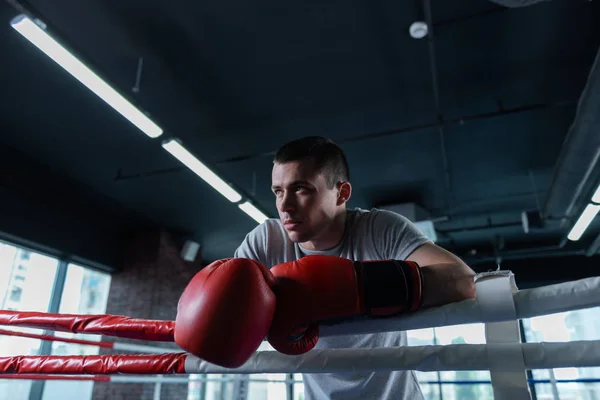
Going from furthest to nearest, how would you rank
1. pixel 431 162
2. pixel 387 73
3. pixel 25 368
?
1. pixel 431 162
2. pixel 387 73
3. pixel 25 368

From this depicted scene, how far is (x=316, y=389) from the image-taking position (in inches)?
51.7

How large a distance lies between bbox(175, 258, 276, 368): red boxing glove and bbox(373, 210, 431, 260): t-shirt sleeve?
1.75 feet

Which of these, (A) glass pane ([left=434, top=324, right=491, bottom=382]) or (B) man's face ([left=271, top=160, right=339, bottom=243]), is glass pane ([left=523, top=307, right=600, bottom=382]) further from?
(B) man's face ([left=271, top=160, right=339, bottom=243])

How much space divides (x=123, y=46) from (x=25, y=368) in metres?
2.82

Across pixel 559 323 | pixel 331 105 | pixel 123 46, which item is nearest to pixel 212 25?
pixel 123 46

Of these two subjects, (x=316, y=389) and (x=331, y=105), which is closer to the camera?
(x=316, y=389)

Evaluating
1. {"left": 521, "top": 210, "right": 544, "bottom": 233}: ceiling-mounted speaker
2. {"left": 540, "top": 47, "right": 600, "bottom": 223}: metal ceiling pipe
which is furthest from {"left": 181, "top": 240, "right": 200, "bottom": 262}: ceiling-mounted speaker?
{"left": 540, "top": 47, "right": 600, "bottom": 223}: metal ceiling pipe

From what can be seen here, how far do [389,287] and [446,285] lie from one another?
122mm

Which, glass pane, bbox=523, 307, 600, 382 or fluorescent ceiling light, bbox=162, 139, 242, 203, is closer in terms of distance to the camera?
fluorescent ceiling light, bbox=162, 139, 242, 203

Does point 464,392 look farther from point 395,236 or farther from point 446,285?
point 446,285

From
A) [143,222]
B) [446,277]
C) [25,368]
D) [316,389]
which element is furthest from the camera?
[143,222]

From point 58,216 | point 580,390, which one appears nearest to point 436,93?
point 58,216

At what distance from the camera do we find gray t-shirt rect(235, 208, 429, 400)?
3.90 feet

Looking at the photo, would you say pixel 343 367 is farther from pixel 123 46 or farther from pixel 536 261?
pixel 536 261
